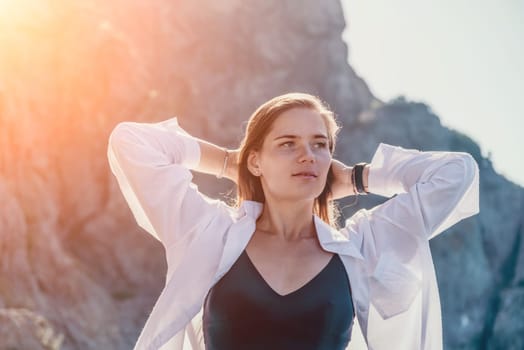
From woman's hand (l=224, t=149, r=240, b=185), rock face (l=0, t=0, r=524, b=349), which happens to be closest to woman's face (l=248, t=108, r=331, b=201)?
woman's hand (l=224, t=149, r=240, b=185)

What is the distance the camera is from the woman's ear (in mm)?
2379

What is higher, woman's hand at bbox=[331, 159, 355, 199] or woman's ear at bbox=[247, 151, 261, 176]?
woman's ear at bbox=[247, 151, 261, 176]

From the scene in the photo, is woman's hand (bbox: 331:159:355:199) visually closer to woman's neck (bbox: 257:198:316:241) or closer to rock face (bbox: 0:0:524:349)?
woman's neck (bbox: 257:198:316:241)

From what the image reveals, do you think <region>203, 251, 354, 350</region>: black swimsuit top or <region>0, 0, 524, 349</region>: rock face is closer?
<region>203, 251, 354, 350</region>: black swimsuit top

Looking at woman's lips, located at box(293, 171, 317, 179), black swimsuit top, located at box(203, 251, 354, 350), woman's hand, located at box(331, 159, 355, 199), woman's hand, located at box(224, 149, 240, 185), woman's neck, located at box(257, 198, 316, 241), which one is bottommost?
black swimsuit top, located at box(203, 251, 354, 350)

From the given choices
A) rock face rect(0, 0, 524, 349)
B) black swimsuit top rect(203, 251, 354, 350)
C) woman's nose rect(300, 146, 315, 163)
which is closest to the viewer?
black swimsuit top rect(203, 251, 354, 350)

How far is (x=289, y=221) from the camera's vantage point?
235cm

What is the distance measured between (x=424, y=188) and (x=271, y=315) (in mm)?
710

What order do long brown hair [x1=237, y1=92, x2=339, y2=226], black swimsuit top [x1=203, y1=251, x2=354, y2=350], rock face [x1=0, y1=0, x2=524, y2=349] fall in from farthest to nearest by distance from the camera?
rock face [x1=0, y1=0, x2=524, y2=349] → long brown hair [x1=237, y1=92, x2=339, y2=226] → black swimsuit top [x1=203, y1=251, x2=354, y2=350]

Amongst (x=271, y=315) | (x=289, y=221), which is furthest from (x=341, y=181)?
(x=271, y=315)

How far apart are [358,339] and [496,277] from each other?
1090 inches

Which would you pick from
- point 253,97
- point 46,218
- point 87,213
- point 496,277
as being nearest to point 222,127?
point 253,97

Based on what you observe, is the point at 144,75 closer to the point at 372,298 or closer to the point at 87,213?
the point at 87,213

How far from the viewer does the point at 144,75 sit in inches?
Result: 1079
